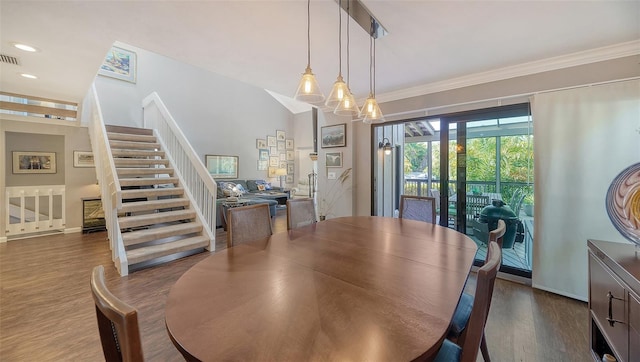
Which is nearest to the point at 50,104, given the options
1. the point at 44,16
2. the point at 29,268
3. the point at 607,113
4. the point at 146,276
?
the point at 29,268

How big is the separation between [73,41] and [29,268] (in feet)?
9.52

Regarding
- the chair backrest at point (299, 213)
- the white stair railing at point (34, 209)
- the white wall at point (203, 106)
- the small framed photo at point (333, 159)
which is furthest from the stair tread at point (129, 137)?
the chair backrest at point (299, 213)

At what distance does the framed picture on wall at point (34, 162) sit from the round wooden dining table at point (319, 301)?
6072mm

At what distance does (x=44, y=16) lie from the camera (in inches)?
75.8

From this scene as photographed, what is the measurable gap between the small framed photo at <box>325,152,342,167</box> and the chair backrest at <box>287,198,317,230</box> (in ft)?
6.17

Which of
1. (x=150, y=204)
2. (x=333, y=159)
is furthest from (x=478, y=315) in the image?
(x=150, y=204)

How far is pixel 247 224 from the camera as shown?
73.5 inches

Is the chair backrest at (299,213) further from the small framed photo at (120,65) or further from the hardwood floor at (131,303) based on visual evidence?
the small framed photo at (120,65)

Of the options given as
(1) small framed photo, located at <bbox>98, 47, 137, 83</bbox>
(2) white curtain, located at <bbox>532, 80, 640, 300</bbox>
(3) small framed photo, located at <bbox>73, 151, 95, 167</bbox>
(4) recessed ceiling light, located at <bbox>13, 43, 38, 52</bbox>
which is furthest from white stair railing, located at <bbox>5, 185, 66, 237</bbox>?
(2) white curtain, located at <bbox>532, 80, 640, 300</bbox>

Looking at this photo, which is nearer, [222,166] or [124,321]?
[124,321]

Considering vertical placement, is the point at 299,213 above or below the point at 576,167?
below

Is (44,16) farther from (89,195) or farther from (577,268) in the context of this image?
(577,268)

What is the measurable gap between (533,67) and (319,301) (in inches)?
129

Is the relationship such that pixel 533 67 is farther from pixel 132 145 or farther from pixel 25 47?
pixel 132 145
